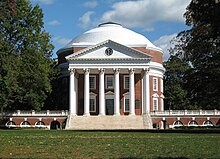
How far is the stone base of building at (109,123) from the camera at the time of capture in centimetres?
6078

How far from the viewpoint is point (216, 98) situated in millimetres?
43000

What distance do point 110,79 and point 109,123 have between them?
12.7m

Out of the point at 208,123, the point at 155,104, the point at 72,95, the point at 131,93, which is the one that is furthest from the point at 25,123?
the point at 208,123

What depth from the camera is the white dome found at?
77312 millimetres

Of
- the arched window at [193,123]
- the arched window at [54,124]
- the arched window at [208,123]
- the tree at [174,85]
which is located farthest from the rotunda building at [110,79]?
the arched window at [208,123]

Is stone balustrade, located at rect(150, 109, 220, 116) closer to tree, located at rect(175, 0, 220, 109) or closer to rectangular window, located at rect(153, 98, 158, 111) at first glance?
rectangular window, located at rect(153, 98, 158, 111)

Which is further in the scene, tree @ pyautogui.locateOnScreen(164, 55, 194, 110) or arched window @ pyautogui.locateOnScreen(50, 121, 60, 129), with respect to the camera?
tree @ pyautogui.locateOnScreen(164, 55, 194, 110)

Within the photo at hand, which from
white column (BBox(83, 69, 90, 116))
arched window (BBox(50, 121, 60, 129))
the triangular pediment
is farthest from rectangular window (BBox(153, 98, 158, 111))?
arched window (BBox(50, 121, 60, 129))

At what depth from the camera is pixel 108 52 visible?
68125 mm

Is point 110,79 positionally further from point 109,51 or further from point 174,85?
point 174,85

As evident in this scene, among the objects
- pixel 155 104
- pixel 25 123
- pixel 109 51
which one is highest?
pixel 109 51

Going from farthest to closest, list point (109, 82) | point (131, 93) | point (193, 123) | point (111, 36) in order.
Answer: point (111, 36), point (109, 82), point (131, 93), point (193, 123)

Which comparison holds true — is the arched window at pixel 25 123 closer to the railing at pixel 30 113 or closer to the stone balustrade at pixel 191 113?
the railing at pixel 30 113

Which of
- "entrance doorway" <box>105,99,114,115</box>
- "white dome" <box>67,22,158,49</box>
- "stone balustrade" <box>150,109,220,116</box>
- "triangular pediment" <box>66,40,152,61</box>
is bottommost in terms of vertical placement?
"stone balustrade" <box>150,109,220,116</box>
